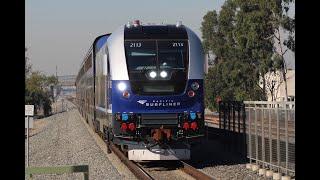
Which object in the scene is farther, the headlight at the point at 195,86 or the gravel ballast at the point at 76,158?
the gravel ballast at the point at 76,158

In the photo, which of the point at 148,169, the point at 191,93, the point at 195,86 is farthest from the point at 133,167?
the point at 195,86

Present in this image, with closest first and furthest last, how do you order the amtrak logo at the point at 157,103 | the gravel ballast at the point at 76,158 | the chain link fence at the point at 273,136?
the chain link fence at the point at 273,136 < the amtrak logo at the point at 157,103 < the gravel ballast at the point at 76,158

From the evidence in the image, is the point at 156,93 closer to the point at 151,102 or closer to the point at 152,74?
the point at 151,102

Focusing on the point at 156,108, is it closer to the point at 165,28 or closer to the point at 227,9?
the point at 165,28

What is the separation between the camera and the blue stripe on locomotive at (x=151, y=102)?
13.2 meters

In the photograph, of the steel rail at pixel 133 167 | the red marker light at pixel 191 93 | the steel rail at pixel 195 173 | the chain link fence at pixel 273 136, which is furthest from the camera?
the red marker light at pixel 191 93

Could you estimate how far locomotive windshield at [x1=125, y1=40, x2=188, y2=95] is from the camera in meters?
13.3

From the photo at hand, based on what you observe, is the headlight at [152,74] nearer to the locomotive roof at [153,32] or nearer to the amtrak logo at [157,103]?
the amtrak logo at [157,103]

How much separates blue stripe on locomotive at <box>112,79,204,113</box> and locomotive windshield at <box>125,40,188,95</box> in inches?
5.2

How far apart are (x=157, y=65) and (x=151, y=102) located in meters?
0.91

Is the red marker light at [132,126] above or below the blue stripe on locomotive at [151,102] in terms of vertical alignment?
A: below

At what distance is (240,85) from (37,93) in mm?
28534

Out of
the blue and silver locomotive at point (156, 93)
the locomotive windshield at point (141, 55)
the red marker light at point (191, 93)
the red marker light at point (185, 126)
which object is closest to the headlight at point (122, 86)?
the blue and silver locomotive at point (156, 93)

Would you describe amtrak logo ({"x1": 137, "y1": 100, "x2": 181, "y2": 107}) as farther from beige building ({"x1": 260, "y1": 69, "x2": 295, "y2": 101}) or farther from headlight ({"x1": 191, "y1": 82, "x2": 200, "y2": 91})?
beige building ({"x1": 260, "y1": 69, "x2": 295, "y2": 101})
